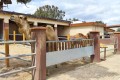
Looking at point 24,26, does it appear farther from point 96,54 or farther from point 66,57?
point 96,54

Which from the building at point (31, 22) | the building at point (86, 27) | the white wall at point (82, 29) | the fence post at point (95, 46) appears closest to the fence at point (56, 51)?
the fence post at point (95, 46)

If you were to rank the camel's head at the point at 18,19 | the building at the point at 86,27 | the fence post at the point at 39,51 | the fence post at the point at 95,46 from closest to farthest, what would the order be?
1. the fence post at the point at 39,51
2. the camel's head at the point at 18,19
3. the fence post at the point at 95,46
4. the building at the point at 86,27

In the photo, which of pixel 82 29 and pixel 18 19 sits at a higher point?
pixel 82 29

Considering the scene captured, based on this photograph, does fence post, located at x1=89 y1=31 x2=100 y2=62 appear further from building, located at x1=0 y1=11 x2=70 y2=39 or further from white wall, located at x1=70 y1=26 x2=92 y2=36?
white wall, located at x1=70 y1=26 x2=92 y2=36

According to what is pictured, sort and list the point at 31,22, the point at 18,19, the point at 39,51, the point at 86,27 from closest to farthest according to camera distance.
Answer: the point at 39,51 → the point at 18,19 → the point at 31,22 → the point at 86,27


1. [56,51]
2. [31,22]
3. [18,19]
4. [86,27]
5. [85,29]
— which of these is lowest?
[56,51]

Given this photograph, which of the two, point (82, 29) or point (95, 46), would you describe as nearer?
point (95, 46)

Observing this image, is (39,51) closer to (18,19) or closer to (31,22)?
(18,19)

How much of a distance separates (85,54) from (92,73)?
1692 millimetres

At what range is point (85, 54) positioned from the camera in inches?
329

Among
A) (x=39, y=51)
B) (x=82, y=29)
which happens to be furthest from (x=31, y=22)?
(x=39, y=51)

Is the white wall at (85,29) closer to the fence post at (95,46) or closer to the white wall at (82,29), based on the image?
the white wall at (82,29)

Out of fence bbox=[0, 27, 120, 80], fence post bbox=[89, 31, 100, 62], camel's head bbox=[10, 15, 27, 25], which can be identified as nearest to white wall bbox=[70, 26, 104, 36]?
fence post bbox=[89, 31, 100, 62]

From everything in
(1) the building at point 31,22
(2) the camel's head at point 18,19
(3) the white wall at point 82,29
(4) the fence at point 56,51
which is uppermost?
(1) the building at point 31,22
